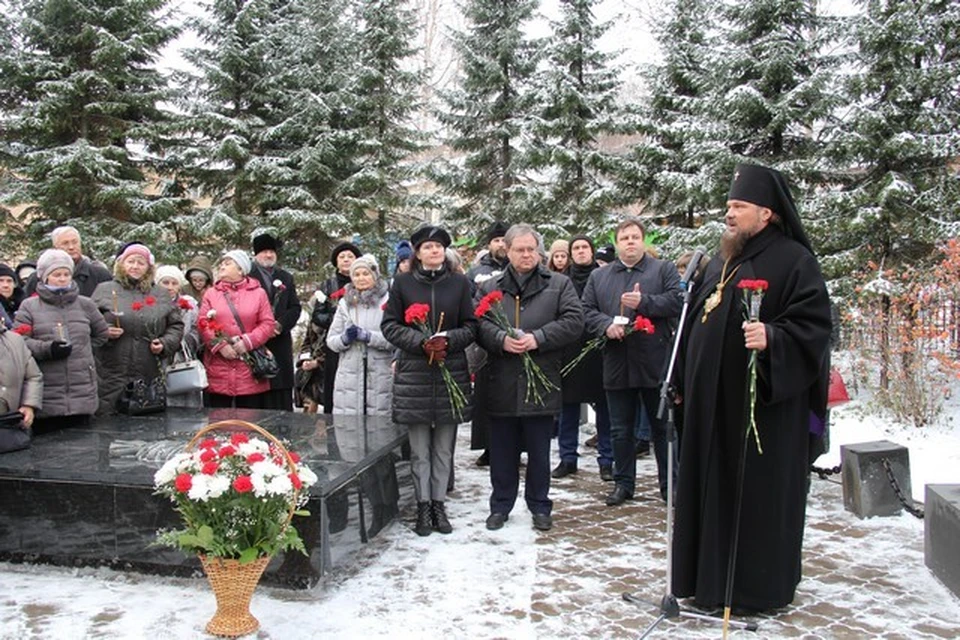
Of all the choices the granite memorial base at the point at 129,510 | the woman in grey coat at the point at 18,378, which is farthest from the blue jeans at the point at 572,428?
the woman in grey coat at the point at 18,378

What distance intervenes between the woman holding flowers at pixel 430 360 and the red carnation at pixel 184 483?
1.93 metres

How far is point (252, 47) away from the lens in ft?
57.7

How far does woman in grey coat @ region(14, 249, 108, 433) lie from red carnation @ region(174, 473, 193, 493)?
2.61m

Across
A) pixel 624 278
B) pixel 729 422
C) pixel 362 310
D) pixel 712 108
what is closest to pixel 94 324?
pixel 362 310

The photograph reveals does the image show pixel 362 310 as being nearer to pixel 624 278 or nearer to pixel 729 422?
pixel 624 278

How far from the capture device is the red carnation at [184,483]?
148 inches

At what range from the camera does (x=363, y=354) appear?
633 cm

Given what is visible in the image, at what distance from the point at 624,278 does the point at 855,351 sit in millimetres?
5005

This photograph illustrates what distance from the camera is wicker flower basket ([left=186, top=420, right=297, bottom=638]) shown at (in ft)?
12.7

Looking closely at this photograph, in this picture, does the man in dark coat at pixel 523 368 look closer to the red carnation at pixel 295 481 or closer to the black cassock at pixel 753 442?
the black cassock at pixel 753 442

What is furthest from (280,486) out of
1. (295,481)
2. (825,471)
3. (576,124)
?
(576,124)

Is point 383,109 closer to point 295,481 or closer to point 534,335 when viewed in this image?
point 534,335

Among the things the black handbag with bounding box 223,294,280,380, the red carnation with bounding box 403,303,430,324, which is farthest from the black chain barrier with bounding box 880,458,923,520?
the black handbag with bounding box 223,294,280,380

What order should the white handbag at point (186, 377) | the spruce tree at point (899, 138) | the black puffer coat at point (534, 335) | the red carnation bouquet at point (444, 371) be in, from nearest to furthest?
the red carnation bouquet at point (444, 371) → the black puffer coat at point (534, 335) → the white handbag at point (186, 377) → the spruce tree at point (899, 138)
